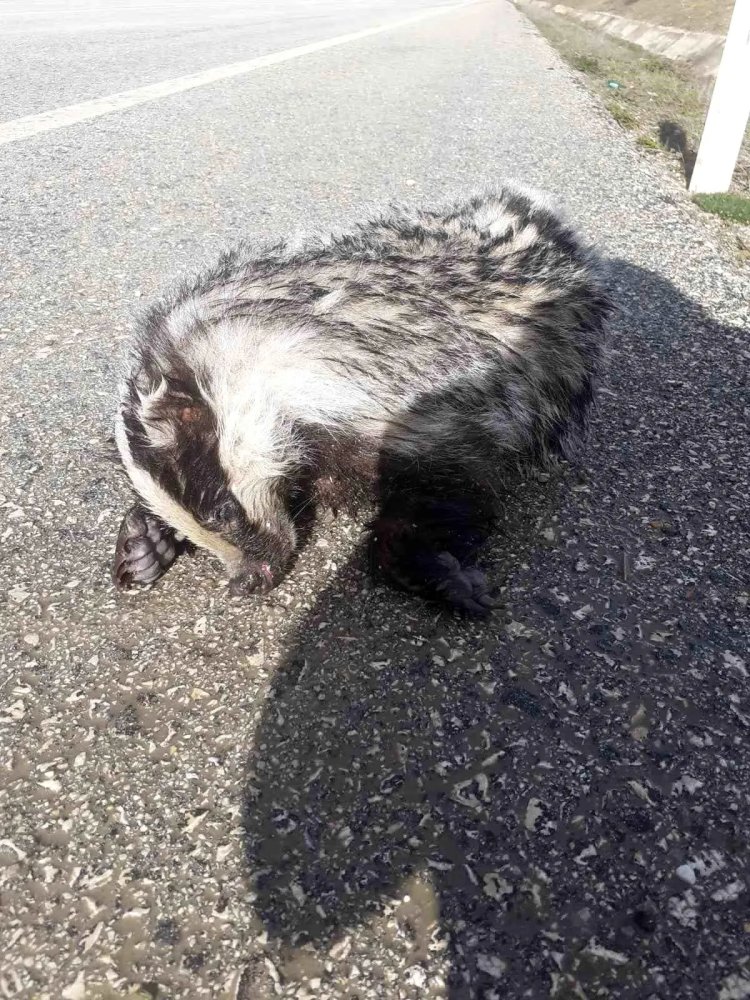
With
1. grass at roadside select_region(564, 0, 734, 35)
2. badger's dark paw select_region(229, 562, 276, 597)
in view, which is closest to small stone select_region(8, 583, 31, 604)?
badger's dark paw select_region(229, 562, 276, 597)

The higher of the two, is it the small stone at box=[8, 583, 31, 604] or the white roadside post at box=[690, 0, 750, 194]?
the white roadside post at box=[690, 0, 750, 194]

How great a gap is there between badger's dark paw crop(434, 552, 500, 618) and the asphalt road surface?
6 centimetres

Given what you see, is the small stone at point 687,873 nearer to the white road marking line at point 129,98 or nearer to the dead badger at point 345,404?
the dead badger at point 345,404

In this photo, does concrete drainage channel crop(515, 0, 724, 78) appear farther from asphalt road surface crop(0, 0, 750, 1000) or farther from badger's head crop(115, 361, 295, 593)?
badger's head crop(115, 361, 295, 593)

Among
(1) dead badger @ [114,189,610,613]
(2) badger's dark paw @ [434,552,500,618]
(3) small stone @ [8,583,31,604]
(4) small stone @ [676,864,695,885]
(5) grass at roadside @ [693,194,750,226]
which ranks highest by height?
(1) dead badger @ [114,189,610,613]

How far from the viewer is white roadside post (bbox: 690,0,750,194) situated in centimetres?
507

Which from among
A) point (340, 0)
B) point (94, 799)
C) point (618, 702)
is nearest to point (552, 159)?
point (618, 702)

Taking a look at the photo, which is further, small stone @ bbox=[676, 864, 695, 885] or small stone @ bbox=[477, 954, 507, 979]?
small stone @ bbox=[676, 864, 695, 885]

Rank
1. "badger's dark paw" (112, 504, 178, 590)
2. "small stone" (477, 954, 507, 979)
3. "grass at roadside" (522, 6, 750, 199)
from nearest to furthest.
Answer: "small stone" (477, 954, 507, 979) < "badger's dark paw" (112, 504, 178, 590) < "grass at roadside" (522, 6, 750, 199)

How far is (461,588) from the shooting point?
98.0 inches

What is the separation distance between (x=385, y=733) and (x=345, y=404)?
0.93 meters

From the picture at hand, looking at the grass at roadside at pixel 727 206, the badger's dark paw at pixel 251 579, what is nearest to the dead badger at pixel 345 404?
the badger's dark paw at pixel 251 579

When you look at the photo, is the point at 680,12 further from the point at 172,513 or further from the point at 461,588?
the point at 172,513

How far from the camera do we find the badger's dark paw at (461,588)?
2.48m
